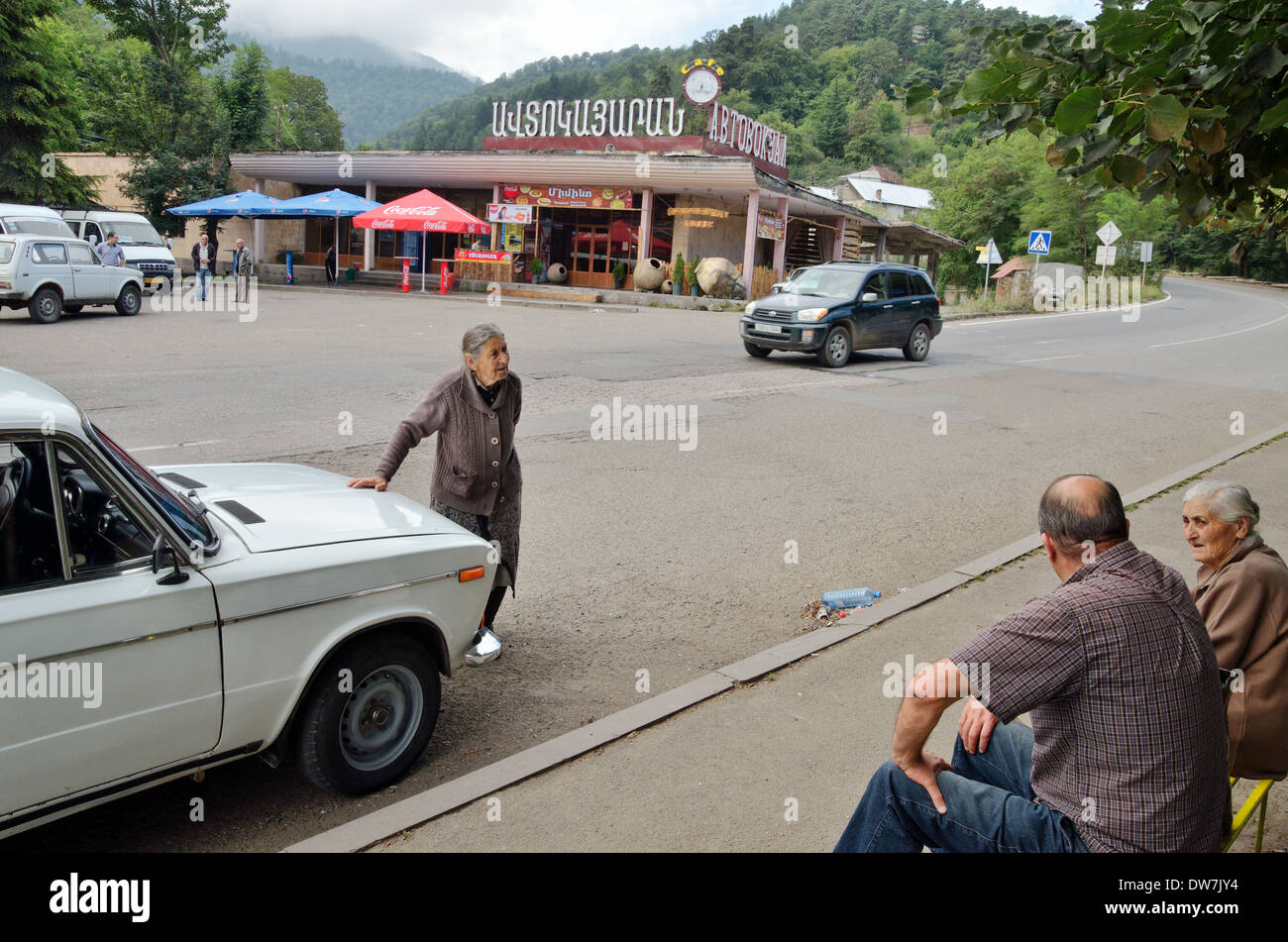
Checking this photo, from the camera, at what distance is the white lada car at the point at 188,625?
9.64ft

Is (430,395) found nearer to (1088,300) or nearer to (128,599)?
(128,599)

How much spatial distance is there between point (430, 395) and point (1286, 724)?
151 inches

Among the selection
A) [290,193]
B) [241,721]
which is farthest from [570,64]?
[241,721]

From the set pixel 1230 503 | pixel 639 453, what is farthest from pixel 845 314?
pixel 1230 503

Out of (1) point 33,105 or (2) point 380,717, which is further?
(1) point 33,105

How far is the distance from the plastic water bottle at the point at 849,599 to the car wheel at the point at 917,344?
547 inches

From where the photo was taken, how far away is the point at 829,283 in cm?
1830

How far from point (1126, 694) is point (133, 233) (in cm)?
3198

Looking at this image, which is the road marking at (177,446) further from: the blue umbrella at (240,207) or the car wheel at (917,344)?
the blue umbrella at (240,207)

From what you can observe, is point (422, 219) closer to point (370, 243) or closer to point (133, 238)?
point (133, 238)

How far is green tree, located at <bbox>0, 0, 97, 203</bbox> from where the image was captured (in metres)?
33.6

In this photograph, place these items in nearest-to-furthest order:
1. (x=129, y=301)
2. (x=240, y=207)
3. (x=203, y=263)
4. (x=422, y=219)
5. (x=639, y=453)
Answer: (x=639, y=453) → (x=129, y=301) → (x=203, y=263) → (x=422, y=219) → (x=240, y=207)

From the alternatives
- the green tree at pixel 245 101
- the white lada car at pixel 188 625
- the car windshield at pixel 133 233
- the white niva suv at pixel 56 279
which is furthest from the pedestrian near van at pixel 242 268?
the white lada car at pixel 188 625

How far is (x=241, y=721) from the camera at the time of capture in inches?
133
